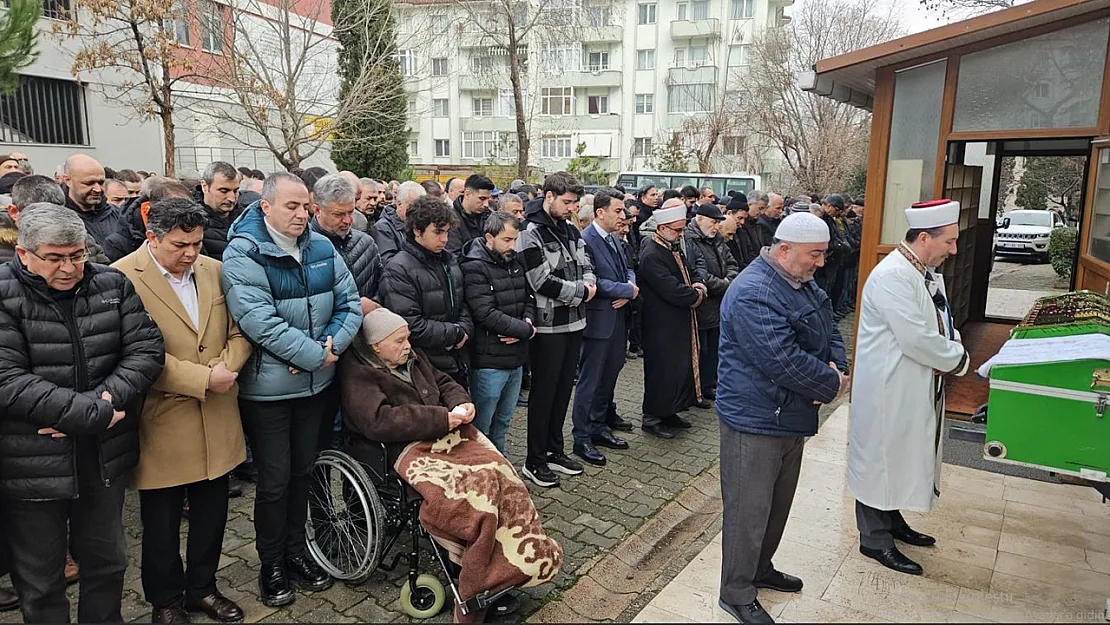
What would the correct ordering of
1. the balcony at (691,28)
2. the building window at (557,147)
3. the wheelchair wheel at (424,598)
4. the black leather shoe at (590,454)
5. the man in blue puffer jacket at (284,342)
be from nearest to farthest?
1. the man in blue puffer jacket at (284,342)
2. the wheelchair wheel at (424,598)
3. the black leather shoe at (590,454)
4. the balcony at (691,28)
5. the building window at (557,147)

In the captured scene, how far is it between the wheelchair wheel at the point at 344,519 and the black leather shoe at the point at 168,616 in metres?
0.69

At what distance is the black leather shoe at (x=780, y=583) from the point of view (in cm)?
396

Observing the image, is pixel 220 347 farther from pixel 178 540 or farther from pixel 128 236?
pixel 128 236

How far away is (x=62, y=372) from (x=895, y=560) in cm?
427

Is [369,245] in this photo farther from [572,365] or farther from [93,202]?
[93,202]

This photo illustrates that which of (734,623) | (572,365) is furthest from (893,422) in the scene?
(572,365)

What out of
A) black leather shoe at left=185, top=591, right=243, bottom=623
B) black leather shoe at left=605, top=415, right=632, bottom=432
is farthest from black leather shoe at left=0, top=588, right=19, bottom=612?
black leather shoe at left=605, top=415, right=632, bottom=432

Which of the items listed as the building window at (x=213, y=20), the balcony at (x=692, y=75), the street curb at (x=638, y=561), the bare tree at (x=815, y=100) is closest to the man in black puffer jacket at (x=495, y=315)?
the street curb at (x=638, y=561)

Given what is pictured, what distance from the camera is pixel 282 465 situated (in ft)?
12.1

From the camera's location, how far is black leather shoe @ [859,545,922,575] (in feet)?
13.7

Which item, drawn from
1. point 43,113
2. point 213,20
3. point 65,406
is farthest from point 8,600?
point 43,113

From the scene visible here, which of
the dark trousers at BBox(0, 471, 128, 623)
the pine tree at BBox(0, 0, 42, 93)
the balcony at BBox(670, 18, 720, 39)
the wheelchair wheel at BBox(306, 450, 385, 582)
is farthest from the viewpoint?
the balcony at BBox(670, 18, 720, 39)

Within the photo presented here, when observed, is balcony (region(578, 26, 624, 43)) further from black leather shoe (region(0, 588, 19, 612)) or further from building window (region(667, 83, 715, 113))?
black leather shoe (region(0, 588, 19, 612))

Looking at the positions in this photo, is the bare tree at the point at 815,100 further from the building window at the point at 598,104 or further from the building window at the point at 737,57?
the building window at the point at 598,104
